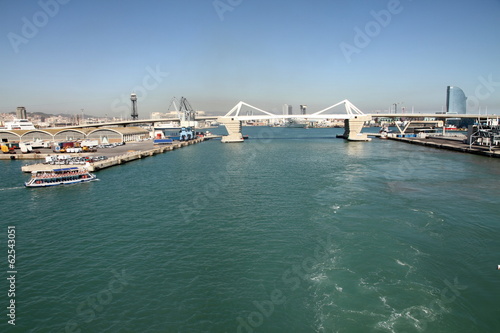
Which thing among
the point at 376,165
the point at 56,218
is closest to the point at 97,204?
the point at 56,218

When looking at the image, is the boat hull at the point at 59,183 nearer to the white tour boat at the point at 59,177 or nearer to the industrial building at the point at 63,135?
the white tour boat at the point at 59,177

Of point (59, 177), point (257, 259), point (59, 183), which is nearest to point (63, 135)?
point (59, 177)

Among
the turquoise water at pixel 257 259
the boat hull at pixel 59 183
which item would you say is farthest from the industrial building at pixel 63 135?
the turquoise water at pixel 257 259

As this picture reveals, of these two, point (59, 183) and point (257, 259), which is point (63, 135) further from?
point (257, 259)

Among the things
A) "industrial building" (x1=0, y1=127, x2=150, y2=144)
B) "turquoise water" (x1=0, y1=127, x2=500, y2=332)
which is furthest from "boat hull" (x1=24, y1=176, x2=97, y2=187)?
"industrial building" (x1=0, y1=127, x2=150, y2=144)

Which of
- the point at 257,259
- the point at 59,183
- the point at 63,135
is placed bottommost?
the point at 257,259

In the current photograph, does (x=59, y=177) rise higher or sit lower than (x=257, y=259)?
higher

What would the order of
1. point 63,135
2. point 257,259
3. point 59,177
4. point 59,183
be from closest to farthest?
point 257,259
point 59,183
point 59,177
point 63,135
